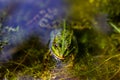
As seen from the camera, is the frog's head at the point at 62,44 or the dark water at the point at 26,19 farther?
the dark water at the point at 26,19

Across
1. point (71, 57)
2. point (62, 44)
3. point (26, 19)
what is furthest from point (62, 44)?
point (26, 19)

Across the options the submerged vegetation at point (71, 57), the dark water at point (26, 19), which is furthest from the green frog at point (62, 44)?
the dark water at point (26, 19)

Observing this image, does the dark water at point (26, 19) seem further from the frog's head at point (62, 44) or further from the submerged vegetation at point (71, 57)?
the frog's head at point (62, 44)

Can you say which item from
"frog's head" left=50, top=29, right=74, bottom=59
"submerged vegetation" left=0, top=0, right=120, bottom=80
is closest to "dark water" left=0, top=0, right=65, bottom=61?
"submerged vegetation" left=0, top=0, right=120, bottom=80

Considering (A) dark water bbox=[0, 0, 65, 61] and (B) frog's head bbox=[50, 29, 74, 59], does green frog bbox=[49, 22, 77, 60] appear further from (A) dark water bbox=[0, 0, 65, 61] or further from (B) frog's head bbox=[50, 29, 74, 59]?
(A) dark water bbox=[0, 0, 65, 61]

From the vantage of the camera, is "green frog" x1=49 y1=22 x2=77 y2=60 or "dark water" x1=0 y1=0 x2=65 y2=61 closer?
"green frog" x1=49 y1=22 x2=77 y2=60

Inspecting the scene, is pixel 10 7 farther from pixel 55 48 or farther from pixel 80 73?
pixel 80 73
